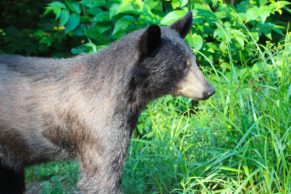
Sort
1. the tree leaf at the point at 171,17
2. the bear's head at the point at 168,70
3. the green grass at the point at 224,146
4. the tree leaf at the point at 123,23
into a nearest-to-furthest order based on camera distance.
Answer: the bear's head at the point at 168,70 < the green grass at the point at 224,146 < the tree leaf at the point at 171,17 < the tree leaf at the point at 123,23

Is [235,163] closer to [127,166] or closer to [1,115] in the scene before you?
[127,166]

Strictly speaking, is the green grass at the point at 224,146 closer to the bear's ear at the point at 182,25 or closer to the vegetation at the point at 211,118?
the vegetation at the point at 211,118

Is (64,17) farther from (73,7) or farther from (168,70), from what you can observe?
(168,70)

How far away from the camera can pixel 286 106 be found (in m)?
5.61

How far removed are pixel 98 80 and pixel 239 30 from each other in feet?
8.96

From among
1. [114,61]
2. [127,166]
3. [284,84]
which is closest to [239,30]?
[284,84]

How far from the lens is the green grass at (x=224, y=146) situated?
537 cm

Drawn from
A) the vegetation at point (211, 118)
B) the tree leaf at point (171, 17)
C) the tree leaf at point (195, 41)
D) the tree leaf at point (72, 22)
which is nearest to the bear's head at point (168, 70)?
the vegetation at point (211, 118)

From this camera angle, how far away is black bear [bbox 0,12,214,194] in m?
4.87

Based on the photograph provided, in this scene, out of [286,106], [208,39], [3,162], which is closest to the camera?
[3,162]

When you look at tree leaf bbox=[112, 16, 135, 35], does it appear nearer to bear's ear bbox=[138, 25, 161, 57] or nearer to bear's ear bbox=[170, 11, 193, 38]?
bear's ear bbox=[170, 11, 193, 38]

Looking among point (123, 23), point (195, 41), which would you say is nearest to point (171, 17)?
point (195, 41)

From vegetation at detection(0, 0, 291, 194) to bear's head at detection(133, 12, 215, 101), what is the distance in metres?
0.77

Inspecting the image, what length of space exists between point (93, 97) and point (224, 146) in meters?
1.47
